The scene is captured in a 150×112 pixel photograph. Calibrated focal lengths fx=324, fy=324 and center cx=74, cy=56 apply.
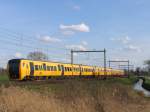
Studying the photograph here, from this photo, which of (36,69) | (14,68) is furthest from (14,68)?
(36,69)

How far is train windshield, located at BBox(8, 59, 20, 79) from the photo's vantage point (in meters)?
35.9

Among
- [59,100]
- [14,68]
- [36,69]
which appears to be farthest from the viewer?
[36,69]

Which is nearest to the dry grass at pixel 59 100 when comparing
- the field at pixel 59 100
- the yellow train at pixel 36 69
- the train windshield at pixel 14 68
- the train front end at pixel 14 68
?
the field at pixel 59 100

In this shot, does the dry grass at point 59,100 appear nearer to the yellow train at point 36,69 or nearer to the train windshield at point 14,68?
the yellow train at point 36,69

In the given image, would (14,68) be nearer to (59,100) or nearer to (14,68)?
(14,68)

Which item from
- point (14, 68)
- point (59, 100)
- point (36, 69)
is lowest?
point (59, 100)

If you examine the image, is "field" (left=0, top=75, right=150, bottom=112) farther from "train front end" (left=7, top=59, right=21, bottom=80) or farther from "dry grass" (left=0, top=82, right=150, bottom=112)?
"train front end" (left=7, top=59, right=21, bottom=80)

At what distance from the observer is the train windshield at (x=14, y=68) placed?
118 feet

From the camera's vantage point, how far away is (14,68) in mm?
36281

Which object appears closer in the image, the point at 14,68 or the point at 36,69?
the point at 14,68

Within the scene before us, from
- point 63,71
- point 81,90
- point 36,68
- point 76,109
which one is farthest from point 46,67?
point 76,109

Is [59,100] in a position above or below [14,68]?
below

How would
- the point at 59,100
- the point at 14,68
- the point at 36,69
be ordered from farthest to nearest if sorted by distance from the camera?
1. the point at 36,69
2. the point at 14,68
3. the point at 59,100

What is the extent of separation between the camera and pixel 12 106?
1209 cm
